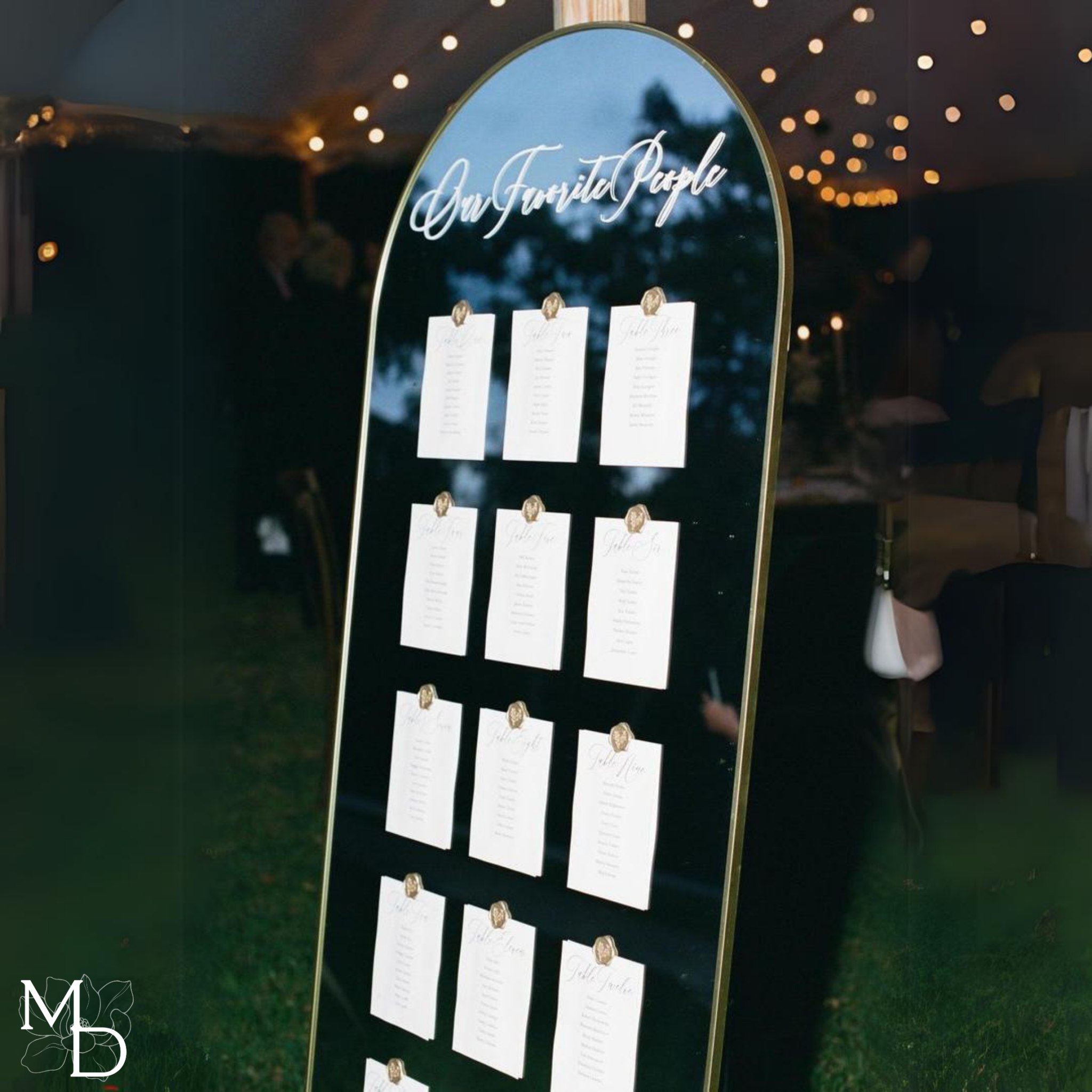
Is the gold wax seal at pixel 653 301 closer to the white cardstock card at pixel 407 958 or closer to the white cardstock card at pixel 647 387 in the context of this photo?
the white cardstock card at pixel 647 387

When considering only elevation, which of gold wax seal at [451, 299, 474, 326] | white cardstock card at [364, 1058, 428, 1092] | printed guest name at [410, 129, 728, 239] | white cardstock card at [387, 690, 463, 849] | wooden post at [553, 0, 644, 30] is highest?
wooden post at [553, 0, 644, 30]

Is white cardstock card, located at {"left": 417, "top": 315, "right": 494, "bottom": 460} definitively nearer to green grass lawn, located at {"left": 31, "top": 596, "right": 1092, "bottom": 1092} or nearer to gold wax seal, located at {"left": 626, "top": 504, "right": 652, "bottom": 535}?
gold wax seal, located at {"left": 626, "top": 504, "right": 652, "bottom": 535}

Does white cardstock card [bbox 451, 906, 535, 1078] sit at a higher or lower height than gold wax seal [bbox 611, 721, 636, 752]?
lower

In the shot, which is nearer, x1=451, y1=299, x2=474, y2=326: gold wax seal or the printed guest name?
the printed guest name

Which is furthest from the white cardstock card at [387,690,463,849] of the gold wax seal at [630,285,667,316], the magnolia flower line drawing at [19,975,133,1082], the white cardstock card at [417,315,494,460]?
the magnolia flower line drawing at [19,975,133,1082]

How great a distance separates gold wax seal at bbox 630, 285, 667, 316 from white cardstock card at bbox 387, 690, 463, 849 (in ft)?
2.01

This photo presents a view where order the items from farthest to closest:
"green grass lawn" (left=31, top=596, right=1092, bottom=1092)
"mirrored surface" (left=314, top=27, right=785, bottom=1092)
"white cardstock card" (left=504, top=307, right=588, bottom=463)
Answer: "green grass lawn" (left=31, top=596, right=1092, bottom=1092)
"white cardstock card" (left=504, top=307, right=588, bottom=463)
"mirrored surface" (left=314, top=27, right=785, bottom=1092)

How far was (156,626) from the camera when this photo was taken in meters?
2.95

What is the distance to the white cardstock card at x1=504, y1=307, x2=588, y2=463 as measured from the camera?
175 centimetres

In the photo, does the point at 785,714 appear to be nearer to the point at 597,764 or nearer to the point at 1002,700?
the point at 1002,700

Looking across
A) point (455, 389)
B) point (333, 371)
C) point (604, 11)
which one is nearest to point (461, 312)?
point (455, 389)

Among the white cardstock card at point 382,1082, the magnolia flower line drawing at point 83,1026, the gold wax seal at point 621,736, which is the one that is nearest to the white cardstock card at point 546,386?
the gold wax seal at point 621,736

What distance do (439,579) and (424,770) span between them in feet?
0.89

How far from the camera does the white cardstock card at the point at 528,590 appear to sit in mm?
1755
